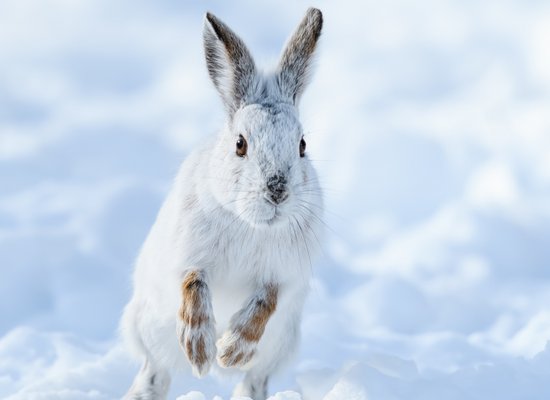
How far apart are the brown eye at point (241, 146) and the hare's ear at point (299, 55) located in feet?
2.05

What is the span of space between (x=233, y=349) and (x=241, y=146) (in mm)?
1352

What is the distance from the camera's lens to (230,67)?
21.7 ft

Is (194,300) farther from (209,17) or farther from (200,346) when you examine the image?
(209,17)

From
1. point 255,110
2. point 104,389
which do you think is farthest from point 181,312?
point 104,389

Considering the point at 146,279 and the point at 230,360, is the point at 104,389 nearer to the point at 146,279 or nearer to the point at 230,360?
the point at 146,279

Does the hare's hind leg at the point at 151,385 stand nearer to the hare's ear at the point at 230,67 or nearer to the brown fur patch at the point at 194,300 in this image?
the brown fur patch at the point at 194,300

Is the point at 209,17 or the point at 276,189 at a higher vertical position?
the point at 209,17

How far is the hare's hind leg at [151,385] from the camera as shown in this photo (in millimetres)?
7566

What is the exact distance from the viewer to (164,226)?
7152 millimetres

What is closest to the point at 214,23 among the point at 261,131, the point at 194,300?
the point at 261,131

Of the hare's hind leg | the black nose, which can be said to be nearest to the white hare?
the black nose

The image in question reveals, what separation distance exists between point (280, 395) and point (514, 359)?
2348mm

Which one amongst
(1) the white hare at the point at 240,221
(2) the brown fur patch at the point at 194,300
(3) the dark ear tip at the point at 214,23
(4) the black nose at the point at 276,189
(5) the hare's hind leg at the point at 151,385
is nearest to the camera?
(4) the black nose at the point at 276,189

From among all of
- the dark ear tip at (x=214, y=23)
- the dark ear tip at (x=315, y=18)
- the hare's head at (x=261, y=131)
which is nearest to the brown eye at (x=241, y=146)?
the hare's head at (x=261, y=131)
